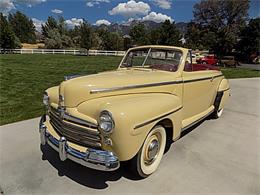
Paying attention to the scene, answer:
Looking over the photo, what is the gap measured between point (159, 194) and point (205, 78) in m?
2.55

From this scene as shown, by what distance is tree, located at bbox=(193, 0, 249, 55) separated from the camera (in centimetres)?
3556

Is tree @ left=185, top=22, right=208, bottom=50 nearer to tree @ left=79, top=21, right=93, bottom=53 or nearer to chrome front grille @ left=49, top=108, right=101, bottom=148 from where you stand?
tree @ left=79, top=21, right=93, bottom=53

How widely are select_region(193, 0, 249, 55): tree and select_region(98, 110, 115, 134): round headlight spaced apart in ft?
117

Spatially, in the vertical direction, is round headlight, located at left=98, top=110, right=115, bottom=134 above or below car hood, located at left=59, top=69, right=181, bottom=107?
below

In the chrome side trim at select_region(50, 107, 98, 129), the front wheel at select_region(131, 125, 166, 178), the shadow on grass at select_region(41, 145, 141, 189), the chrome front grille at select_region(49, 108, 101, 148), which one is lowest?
the shadow on grass at select_region(41, 145, 141, 189)

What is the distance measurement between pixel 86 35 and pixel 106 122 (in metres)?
33.6

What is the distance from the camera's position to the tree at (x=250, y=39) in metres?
33.4

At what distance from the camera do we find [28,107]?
5898 millimetres

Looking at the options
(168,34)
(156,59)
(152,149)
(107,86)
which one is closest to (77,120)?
(107,86)

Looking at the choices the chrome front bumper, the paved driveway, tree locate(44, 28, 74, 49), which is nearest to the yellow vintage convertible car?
the chrome front bumper

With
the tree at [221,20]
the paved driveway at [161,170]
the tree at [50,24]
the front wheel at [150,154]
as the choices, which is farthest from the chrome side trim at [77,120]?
the tree at [50,24]

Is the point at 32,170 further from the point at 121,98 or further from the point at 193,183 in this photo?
the point at 193,183

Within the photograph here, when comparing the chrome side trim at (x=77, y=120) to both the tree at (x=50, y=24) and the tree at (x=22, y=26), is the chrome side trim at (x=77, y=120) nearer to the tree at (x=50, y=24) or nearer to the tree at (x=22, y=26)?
the tree at (x=50, y=24)

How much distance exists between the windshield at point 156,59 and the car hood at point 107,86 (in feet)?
1.79
